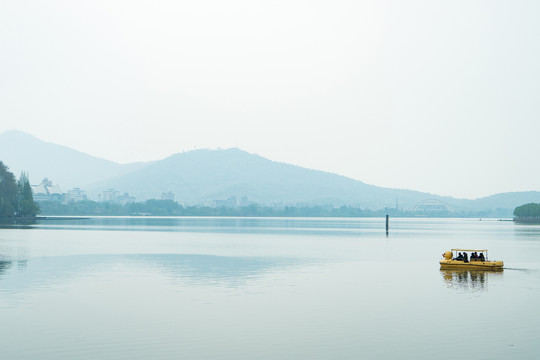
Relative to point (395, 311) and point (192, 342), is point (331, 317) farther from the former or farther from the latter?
point (192, 342)

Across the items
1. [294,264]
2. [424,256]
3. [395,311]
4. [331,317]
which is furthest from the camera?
[424,256]

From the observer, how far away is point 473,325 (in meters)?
38.5

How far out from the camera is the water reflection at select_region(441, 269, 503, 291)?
58688 millimetres

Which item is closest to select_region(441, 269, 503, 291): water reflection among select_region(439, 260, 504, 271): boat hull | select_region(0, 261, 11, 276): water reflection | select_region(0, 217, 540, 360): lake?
select_region(0, 217, 540, 360): lake

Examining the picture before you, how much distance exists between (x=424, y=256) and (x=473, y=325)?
59.2m

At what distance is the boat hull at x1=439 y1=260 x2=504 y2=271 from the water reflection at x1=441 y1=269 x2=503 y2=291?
90 cm

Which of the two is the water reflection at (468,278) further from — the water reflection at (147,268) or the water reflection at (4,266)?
the water reflection at (4,266)

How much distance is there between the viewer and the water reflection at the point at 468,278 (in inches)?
2311

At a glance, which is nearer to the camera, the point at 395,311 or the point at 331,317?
the point at 331,317

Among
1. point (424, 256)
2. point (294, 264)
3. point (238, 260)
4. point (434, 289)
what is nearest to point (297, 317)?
point (434, 289)

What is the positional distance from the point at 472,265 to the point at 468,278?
9606mm

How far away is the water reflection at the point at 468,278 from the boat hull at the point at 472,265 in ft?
2.95

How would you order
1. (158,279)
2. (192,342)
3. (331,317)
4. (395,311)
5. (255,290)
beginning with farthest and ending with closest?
(158,279) → (255,290) → (395,311) → (331,317) → (192,342)

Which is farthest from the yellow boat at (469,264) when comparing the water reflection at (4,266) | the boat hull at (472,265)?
A: the water reflection at (4,266)
